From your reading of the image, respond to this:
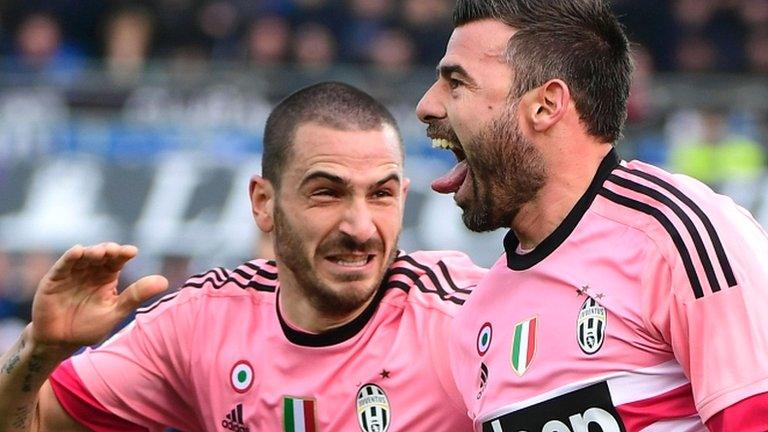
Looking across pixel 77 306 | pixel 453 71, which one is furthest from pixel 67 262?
pixel 453 71

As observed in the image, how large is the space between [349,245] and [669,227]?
146 centimetres

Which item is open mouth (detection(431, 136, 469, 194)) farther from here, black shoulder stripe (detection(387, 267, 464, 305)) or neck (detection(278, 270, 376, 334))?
neck (detection(278, 270, 376, 334))

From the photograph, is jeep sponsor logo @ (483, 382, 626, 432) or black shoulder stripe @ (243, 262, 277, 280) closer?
jeep sponsor logo @ (483, 382, 626, 432)

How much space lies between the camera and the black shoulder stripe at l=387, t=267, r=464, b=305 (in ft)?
16.2

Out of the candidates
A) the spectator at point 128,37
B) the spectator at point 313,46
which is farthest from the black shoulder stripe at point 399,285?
the spectator at point 128,37

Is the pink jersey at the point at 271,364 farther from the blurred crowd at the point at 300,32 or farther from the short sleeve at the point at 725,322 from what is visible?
the blurred crowd at the point at 300,32

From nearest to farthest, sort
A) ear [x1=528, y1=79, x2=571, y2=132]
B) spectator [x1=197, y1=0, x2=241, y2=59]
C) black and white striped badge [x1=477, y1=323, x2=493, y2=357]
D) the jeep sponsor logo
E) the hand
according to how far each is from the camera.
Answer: the jeep sponsor logo, ear [x1=528, y1=79, x2=571, y2=132], black and white striped badge [x1=477, y1=323, x2=493, y2=357], the hand, spectator [x1=197, y1=0, x2=241, y2=59]

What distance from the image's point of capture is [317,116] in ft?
17.1

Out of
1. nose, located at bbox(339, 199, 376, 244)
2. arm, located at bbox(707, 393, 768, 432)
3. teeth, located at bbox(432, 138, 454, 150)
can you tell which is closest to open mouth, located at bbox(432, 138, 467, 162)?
teeth, located at bbox(432, 138, 454, 150)

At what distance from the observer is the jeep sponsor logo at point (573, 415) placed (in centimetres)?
385

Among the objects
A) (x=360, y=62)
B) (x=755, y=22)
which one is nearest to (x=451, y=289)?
(x=360, y=62)

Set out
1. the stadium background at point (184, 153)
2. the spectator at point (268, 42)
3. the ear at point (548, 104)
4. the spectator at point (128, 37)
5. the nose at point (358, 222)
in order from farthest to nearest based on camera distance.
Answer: the spectator at point (128, 37) → the spectator at point (268, 42) → the stadium background at point (184, 153) → the nose at point (358, 222) → the ear at point (548, 104)

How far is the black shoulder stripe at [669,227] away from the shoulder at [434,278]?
104 centimetres

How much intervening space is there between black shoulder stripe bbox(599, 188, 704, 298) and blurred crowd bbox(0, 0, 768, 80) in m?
9.97
